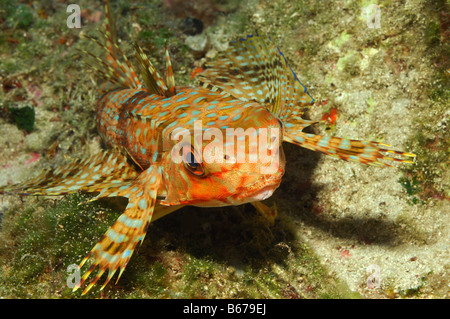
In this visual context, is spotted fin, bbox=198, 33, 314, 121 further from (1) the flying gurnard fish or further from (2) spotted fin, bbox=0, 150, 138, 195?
(2) spotted fin, bbox=0, 150, 138, 195

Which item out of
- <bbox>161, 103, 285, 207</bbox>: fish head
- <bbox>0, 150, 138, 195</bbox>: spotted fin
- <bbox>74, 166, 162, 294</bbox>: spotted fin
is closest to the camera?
<bbox>161, 103, 285, 207</bbox>: fish head

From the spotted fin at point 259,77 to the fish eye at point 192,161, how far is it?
1.59 metres

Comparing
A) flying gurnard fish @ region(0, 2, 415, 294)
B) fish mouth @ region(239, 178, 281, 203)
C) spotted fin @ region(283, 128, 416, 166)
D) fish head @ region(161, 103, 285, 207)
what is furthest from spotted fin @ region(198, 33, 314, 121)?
fish mouth @ region(239, 178, 281, 203)

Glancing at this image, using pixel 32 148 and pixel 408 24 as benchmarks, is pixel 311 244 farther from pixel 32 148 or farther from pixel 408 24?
pixel 32 148

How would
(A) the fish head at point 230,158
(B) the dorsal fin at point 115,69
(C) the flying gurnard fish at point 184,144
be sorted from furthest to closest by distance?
(B) the dorsal fin at point 115,69 < (C) the flying gurnard fish at point 184,144 < (A) the fish head at point 230,158

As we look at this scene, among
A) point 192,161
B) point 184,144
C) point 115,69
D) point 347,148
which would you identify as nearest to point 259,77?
point 347,148

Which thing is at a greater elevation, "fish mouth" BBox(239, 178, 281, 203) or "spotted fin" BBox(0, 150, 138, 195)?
"fish mouth" BBox(239, 178, 281, 203)

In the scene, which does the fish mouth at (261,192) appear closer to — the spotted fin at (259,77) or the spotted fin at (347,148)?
the spotted fin at (347,148)

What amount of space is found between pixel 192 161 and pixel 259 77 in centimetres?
208

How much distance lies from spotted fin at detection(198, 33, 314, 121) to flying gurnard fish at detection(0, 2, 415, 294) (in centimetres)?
1

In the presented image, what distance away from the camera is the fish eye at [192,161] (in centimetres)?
281

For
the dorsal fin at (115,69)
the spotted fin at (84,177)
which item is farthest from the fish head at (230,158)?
the dorsal fin at (115,69)

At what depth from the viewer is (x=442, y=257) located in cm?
365

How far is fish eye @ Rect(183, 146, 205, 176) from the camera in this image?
281 cm
